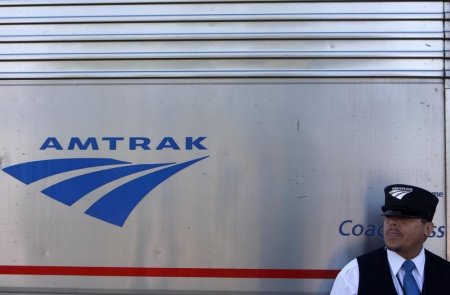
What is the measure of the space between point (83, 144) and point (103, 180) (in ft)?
0.64

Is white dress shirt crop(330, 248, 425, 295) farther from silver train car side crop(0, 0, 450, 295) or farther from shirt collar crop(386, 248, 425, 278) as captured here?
silver train car side crop(0, 0, 450, 295)

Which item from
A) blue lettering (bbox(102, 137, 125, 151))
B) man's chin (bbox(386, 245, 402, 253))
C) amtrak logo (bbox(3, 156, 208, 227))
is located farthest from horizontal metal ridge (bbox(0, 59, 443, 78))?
man's chin (bbox(386, 245, 402, 253))

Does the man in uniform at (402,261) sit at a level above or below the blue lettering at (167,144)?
below

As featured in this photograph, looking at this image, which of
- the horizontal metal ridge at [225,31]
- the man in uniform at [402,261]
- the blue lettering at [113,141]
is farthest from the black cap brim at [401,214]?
the blue lettering at [113,141]

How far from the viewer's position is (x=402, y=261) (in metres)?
2.03

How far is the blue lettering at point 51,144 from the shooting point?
7.39 feet

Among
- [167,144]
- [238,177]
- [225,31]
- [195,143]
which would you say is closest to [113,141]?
[167,144]

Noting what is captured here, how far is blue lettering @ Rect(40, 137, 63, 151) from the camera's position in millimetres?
2254

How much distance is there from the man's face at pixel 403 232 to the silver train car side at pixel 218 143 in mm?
165

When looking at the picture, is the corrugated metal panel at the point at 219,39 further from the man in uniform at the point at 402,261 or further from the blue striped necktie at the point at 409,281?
the blue striped necktie at the point at 409,281

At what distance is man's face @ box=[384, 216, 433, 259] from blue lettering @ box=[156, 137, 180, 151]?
0.98m

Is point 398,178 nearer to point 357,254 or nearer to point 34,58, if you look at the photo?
point 357,254

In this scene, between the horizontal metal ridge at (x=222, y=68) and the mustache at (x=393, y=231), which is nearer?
the mustache at (x=393, y=231)

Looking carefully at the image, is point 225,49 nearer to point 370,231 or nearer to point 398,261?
point 370,231
